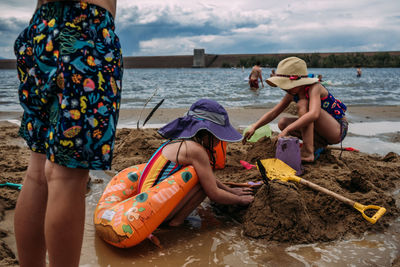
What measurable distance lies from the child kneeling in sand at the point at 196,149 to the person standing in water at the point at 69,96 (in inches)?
41.0

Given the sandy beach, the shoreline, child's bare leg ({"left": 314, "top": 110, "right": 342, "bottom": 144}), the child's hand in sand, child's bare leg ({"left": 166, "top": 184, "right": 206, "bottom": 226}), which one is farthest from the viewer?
the shoreline

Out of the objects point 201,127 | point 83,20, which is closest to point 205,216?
point 201,127

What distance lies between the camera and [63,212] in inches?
43.4

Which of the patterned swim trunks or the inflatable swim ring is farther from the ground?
the patterned swim trunks

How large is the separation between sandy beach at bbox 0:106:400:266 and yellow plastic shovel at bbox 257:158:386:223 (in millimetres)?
56

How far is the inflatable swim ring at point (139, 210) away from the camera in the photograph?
1912mm

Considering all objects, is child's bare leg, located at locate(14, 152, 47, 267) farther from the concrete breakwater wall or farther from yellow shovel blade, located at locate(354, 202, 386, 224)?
the concrete breakwater wall

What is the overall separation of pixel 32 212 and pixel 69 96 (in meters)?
0.51

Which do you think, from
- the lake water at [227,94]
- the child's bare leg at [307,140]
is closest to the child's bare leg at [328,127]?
the child's bare leg at [307,140]

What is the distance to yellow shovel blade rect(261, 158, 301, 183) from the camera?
2.48 metres

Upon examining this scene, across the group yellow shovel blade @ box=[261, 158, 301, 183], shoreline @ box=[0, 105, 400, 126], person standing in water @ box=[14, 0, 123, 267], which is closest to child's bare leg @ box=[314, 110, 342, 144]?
yellow shovel blade @ box=[261, 158, 301, 183]

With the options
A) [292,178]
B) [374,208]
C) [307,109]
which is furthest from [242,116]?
[374,208]

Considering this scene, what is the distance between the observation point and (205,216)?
2416mm

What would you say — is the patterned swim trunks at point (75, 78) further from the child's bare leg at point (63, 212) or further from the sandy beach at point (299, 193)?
the sandy beach at point (299, 193)
